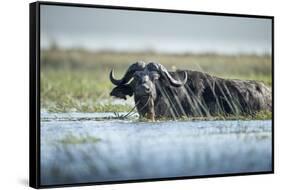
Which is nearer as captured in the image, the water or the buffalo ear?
the water

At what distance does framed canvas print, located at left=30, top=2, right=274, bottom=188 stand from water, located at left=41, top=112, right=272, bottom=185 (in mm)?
10

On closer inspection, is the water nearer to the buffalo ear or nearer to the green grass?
the green grass

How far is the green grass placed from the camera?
7535 mm

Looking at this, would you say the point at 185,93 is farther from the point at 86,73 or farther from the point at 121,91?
the point at 86,73

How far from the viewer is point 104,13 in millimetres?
7852

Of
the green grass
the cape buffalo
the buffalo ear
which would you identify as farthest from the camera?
the cape buffalo

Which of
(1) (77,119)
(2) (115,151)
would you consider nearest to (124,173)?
(2) (115,151)

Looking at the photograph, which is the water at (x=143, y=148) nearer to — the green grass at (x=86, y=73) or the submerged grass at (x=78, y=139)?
the submerged grass at (x=78, y=139)

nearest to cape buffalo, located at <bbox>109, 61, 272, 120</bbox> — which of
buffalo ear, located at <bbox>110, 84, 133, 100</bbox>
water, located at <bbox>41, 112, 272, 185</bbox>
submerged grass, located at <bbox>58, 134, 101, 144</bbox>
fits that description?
buffalo ear, located at <bbox>110, 84, 133, 100</bbox>

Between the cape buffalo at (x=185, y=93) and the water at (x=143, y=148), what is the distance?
141mm

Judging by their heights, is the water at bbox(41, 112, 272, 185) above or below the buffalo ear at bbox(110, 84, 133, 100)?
below

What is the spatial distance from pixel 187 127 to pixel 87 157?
119cm

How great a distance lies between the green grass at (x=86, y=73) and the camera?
7535 mm

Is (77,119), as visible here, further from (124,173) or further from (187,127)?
(187,127)
